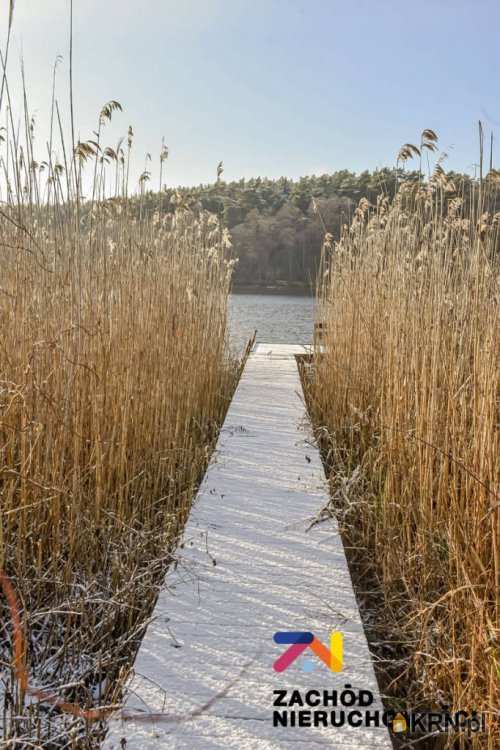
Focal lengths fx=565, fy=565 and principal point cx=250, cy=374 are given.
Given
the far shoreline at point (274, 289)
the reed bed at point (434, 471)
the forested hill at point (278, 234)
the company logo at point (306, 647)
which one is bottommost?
the company logo at point (306, 647)

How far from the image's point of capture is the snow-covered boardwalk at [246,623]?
2.84ft

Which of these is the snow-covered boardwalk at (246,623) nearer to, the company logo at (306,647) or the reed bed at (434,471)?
the company logo at (306,647)

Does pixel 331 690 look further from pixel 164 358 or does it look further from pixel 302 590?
pixel 164 358

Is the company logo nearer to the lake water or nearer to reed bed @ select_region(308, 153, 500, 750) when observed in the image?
reed bed @ select_region(308, 153, 500, 750)

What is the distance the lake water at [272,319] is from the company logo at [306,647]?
3.31m

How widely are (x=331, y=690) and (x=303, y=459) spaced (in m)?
1.28

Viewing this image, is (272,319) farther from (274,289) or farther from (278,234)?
(278,234)

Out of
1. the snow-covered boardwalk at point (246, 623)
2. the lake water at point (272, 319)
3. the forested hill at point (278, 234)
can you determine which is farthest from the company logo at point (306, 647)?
the forested hill at point (278, 234)

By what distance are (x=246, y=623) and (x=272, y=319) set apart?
9.02 metres

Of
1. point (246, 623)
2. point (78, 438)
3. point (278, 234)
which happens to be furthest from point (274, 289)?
point (246, 623)

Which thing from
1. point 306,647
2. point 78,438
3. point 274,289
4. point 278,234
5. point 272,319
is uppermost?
point 278,234

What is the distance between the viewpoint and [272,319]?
1002cm

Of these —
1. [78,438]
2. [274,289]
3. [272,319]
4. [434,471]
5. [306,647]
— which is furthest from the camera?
[274,289]

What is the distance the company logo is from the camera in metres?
1.02
